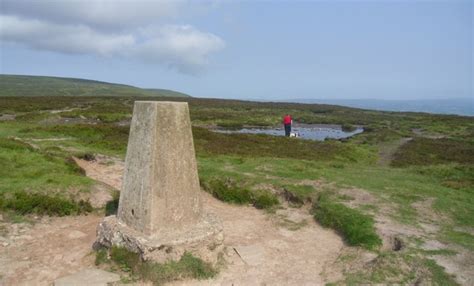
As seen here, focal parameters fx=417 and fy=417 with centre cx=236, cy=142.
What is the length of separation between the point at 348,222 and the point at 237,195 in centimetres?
426

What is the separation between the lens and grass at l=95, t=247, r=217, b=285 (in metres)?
8.34

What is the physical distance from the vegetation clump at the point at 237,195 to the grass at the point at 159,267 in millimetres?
5196

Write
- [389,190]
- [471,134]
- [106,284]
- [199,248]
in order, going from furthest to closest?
[471,134] → [389,190] → [199,248] → [106,284]

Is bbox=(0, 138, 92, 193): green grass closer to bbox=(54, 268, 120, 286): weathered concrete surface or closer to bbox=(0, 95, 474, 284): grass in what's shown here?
bbox=(0, 95, 474, 284): grass

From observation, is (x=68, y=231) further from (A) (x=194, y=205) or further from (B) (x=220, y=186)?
(B) (x=220, y=186)

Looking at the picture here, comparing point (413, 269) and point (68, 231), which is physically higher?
point (413, 269)

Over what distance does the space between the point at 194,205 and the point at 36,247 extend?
397 cm

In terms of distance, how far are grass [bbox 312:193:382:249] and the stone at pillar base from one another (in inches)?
140

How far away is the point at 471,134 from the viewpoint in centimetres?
4881

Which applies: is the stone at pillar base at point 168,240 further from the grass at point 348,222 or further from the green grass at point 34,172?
the green grass at point 34,172

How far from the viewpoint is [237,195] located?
14.4 metres

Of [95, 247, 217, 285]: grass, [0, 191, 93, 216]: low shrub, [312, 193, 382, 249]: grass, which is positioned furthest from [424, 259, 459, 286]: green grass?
[0, 191, 93, 216]: low shrub

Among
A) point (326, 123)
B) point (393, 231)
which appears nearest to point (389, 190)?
point (393, 231)

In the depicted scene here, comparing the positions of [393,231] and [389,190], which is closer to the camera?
[393,231]
